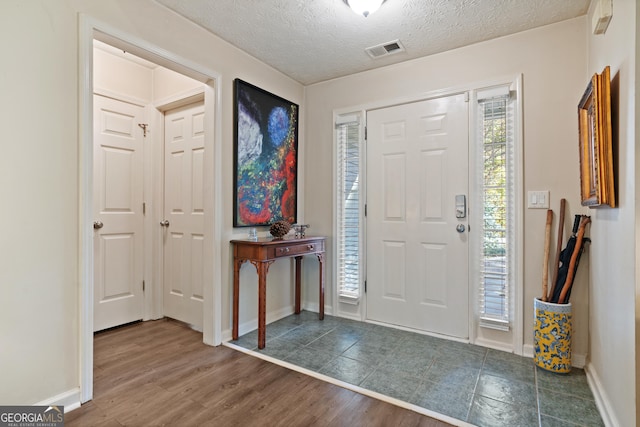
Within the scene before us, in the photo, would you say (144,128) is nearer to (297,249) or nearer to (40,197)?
(40,197)

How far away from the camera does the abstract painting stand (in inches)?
109

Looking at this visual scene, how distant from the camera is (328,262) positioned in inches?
132

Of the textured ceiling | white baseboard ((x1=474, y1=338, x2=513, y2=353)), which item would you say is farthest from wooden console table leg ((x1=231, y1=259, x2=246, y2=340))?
white baseboard ((x1=474, y1=338, x2=513, y2=353))

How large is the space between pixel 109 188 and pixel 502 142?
3296 millimetres

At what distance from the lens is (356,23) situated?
2.36 meters

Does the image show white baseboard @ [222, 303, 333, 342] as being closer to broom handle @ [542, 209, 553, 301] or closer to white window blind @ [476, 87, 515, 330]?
white window blind @ [476, 87, 515, 330]

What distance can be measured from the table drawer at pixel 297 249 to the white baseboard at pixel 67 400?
1.39 meters

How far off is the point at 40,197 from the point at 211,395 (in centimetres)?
139

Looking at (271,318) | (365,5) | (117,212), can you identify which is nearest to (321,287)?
(271,318)

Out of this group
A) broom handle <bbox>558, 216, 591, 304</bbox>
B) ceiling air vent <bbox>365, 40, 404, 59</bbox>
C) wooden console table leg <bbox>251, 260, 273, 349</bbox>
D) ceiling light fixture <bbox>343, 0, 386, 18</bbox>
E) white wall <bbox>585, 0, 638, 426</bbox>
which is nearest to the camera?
white wall <bbox>585, 0, 638, 426</bbox>

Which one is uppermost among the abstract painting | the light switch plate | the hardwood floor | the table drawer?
the abstract painting

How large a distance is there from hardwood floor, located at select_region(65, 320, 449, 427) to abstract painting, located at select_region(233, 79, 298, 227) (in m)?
1.11

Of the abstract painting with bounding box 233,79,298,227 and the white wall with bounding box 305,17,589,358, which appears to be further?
the abstract painting with bounding box 233,79,298,227

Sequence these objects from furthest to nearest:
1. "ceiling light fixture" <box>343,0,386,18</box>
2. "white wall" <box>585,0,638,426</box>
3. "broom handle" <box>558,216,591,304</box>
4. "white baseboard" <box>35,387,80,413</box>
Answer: "broom handle" <box>558,216,591,304</box> < "ceiling light fixture" <box>343,0,386,18</box> < "white baseboard" <box>35,387,80,413</box> < "white wall" <box>585,0,638,426</box>
